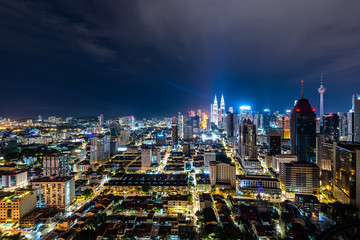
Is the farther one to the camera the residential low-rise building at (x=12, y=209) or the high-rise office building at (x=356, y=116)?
the high-rise office building at (x=356, y=116)

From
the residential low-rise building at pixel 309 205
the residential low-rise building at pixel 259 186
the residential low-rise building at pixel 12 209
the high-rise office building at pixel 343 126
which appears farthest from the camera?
the high-rise office building at pixel 343 126

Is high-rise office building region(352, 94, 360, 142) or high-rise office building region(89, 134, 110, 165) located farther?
high-rise office building region(352, 94, 360, 142)

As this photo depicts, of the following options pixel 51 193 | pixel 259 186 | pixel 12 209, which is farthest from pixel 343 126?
pixel 12 209

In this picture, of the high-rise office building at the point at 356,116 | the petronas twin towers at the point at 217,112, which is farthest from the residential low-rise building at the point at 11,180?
the petronas twin towers at the point at 217,112

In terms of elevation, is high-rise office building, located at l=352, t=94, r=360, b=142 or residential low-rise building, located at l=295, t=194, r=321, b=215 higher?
high-rise office building, located at l=352, t=94, r=360, b=142

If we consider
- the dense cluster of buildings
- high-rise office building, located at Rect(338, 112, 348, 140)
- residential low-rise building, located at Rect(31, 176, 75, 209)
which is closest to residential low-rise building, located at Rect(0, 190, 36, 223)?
the dense cluster of buildings

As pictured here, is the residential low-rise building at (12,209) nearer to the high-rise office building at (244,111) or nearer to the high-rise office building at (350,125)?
the high-rise office building at (350,125)

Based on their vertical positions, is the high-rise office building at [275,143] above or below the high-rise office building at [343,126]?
below

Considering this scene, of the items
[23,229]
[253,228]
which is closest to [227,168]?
[253,228]

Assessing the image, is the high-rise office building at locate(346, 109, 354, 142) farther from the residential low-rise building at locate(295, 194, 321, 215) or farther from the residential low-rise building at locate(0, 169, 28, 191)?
the residential low-rise building at locate(0, 169, 28, 191)

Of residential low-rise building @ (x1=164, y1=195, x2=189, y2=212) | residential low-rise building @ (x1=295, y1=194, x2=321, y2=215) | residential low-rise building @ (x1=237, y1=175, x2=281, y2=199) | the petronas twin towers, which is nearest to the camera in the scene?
residential low-rise building @ (x1=295, y1=194, x2=321, y2=215)

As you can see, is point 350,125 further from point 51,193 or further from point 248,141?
point 51,193
